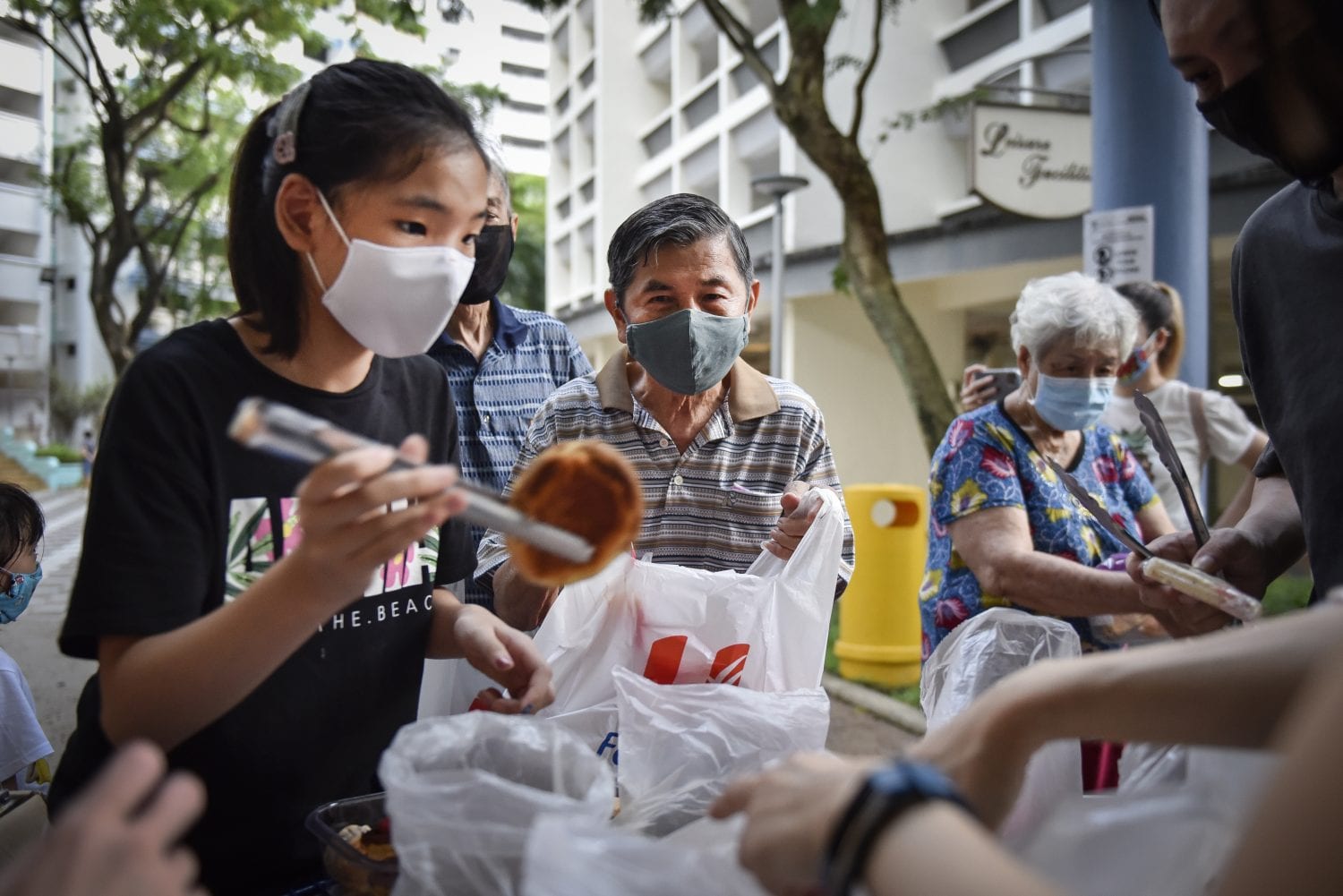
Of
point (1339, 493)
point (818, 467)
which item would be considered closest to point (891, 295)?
point (818, 467)

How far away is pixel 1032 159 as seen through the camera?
244 inches

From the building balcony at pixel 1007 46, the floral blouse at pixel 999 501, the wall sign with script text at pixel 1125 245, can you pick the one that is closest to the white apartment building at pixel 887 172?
the building balcony at pixel 1007 46

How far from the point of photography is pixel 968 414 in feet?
9.11

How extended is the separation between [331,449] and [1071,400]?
226 cm

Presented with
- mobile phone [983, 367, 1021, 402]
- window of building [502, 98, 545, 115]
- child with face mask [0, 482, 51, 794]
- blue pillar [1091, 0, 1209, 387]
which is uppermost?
window of building [502, 98, 545, 115]

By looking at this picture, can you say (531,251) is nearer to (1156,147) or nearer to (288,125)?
(1156,147)

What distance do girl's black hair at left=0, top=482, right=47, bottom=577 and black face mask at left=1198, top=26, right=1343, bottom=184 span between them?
9.16 ft

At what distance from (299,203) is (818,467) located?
133 cm

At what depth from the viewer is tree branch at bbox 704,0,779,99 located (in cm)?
629

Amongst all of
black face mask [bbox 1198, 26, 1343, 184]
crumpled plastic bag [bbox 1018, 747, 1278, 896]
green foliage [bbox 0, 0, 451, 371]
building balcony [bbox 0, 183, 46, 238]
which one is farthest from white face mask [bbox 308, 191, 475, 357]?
building balcony [bbox 0, 183, 46, 238]

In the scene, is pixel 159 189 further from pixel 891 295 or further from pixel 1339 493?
pixel 1339 493

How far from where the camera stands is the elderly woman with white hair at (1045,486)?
95.0 inches

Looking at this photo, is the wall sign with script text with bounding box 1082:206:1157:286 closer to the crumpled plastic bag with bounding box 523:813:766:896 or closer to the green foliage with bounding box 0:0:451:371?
the green foliage with bounding box 0:0:451:371

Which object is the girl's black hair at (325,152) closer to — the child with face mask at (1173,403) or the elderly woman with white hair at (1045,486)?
the elderly woman with white hair at (1045,486)
